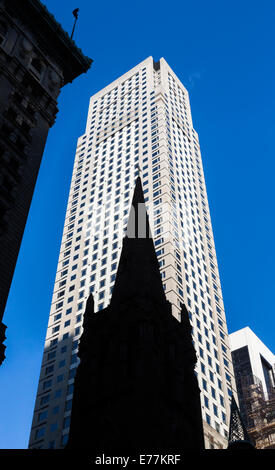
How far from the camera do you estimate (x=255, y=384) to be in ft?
318

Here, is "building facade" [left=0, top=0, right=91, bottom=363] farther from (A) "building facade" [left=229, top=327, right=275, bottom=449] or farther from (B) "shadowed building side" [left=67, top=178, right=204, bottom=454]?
(A) "building facade" [left=229, top=327, right=275, bottom=449]

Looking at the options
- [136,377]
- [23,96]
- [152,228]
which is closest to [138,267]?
[136,377]

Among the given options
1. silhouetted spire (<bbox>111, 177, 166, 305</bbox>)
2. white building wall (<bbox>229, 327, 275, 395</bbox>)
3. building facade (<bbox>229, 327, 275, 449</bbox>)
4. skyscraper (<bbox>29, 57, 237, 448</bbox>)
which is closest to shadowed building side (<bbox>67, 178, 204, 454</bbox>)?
silhouetted spire (<bbox>111, 177, 166, 305</bbox>)

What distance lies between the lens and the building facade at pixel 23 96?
37.2 metres

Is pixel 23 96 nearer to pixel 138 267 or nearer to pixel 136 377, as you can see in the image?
pixel 138 267

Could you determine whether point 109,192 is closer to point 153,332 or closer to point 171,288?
point 171,288

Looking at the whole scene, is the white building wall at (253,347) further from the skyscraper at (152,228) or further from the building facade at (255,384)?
the skyscraper at (152,228)

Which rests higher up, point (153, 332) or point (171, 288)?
point (171, 288)

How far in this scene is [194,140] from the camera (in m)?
117

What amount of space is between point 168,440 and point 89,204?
6558cm

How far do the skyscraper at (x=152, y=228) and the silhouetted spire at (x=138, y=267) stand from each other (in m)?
16.8

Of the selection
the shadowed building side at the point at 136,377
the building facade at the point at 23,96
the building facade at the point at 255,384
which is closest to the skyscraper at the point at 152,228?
the building facade at the point at 255,384

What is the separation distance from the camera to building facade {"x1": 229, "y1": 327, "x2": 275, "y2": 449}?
8075 cm
